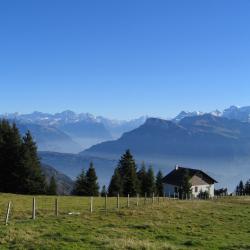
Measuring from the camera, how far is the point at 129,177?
105 meters

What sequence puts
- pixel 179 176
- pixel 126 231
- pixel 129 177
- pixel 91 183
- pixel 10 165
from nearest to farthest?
pixel 126 231 → pixel 10 165 → pixel 91 183 → pixel 129 177 → pixel 179 176

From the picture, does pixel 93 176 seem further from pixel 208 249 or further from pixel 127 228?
pixel 208 249

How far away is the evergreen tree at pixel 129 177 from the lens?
338 ft

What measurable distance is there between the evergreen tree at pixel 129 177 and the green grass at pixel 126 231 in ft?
194

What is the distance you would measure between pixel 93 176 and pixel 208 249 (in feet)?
248

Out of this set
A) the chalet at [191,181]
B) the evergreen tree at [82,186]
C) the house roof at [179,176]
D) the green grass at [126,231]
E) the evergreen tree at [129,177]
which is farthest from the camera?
the house roof at [179,176]

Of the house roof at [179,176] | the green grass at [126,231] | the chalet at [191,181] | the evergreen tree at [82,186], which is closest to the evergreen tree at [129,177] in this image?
the evergreen tree at [82,186]

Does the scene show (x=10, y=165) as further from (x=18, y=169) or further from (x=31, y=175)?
(x=31, y=175)

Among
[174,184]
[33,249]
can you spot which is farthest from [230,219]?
[174,184]

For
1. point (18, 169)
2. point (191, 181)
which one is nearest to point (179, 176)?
point (191, 181)

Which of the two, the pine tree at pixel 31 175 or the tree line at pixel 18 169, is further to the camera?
the pine tree at pixel 31 175

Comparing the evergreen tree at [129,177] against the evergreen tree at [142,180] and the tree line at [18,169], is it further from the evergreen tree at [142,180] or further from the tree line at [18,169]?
the tree line at [18,169]

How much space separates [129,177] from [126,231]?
7550 centimetres

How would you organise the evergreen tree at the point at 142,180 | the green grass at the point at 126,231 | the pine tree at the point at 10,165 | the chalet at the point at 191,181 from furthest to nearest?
the chalet at the point at 191,181
the evergreen tree at the point at 142,180
the pine tree at the point at 10,165
the green grass at the point at 126,231
